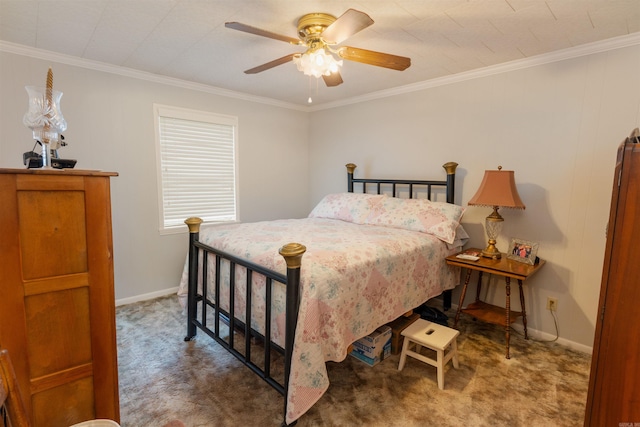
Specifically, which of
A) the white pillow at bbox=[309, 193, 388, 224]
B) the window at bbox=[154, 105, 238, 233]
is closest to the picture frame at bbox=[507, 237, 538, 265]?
the white pillow at bbox=[309, 193, 388, 224]

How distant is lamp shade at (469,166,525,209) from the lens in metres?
2.42

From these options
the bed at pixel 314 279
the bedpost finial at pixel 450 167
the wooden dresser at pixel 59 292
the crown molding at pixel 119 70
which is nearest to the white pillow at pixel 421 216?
the bed at pixel 314 279

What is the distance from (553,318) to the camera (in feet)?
8.45

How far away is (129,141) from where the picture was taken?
308cm

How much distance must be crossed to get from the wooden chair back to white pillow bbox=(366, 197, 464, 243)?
101 inches

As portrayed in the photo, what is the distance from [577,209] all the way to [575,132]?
59 cm

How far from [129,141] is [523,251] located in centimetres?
369

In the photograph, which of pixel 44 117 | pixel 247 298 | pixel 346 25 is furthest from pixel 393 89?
pixel 44 117

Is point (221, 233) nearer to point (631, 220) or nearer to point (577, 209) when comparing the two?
point (631, 220)

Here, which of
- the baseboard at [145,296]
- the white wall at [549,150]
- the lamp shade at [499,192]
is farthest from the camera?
the baseboard at [145,296]

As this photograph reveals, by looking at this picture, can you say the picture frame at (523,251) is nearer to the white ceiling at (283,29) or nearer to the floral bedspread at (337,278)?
the floral bedspread at (337,278)

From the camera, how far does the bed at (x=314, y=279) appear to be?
1.61m

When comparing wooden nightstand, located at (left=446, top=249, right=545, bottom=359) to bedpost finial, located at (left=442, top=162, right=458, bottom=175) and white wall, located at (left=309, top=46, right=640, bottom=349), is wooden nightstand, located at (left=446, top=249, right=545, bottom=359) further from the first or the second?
bedpost finial, located at (left=442, top=162, right=458, bottom=175)

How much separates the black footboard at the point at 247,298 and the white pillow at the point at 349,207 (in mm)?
1459
